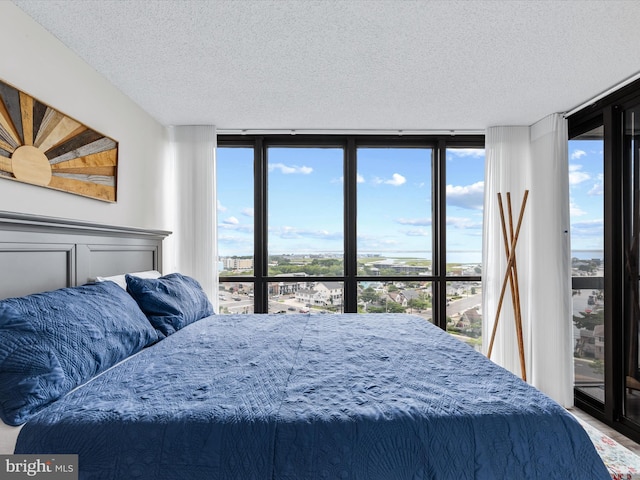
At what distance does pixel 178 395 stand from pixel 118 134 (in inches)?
88.3

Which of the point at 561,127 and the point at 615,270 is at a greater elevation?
the point at 561,127

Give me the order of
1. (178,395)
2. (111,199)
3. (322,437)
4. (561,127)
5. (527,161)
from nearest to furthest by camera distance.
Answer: (322,437)
(178,395)
(111,199)
(561,127)
(527,161)

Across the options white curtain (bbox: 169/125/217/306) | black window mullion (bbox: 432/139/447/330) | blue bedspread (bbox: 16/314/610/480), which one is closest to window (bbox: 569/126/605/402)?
black window mullion (bbox: 432/139/447/330)

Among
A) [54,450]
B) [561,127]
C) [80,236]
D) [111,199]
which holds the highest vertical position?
[561,127]

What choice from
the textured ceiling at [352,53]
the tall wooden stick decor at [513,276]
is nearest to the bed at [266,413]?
the textured ceiling at [352,53]

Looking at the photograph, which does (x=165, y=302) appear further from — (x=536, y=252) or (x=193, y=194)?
(x=536, y=252)

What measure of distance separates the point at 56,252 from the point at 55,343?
0.86 meters

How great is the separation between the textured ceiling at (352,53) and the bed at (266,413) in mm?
1452

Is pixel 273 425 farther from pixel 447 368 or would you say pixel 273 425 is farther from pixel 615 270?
pixel 615 270

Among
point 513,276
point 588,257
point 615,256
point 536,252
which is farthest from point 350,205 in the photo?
point 615,256

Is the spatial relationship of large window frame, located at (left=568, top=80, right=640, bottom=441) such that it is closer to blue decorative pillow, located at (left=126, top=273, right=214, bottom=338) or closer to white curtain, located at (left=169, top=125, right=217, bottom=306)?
blue decorative pillow, located at (left=126, top=273, right=214, bottom=338)

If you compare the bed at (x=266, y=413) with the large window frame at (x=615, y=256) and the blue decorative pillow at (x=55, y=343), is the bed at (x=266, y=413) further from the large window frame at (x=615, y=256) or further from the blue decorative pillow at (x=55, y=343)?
the large window frame at (x=615, y=256)

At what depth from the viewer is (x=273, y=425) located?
3.77ft

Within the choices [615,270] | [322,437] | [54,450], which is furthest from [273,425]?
[615,270]
